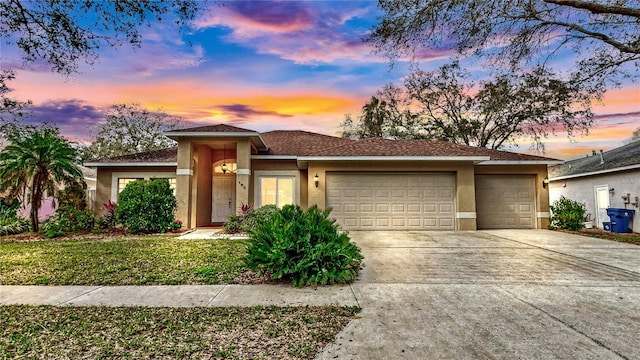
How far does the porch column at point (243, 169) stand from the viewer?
12.0 meters

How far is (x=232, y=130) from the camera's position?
11859mm

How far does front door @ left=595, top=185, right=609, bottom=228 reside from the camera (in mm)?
14438

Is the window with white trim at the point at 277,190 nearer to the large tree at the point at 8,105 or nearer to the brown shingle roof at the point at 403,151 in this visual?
the brown shingle roof at the point at 403,151

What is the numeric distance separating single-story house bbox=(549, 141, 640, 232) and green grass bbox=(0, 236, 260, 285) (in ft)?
50.0

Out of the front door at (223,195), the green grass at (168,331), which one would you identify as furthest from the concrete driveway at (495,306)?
the front door at (223,195)

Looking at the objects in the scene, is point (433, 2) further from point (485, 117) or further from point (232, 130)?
point (485, 117)

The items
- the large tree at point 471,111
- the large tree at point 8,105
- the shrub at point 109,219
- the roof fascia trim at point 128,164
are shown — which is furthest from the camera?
the large tree at point 471,111

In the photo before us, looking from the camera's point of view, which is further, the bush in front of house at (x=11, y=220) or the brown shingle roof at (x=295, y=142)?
the brown shingle roof at (x=295, y=142)

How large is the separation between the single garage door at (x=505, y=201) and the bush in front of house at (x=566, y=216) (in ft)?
3.18

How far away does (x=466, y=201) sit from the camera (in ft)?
39.5

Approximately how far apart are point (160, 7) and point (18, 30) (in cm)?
255

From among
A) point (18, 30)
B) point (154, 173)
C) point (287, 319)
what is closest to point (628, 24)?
point (287, 319)

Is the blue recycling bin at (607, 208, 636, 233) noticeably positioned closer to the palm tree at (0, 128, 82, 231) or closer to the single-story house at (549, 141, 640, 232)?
the single-story house at (549, 141, 640, 232)

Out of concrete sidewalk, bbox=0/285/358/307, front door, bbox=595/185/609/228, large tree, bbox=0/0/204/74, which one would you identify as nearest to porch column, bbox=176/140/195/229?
large tree, bbox=0/0/204/74
